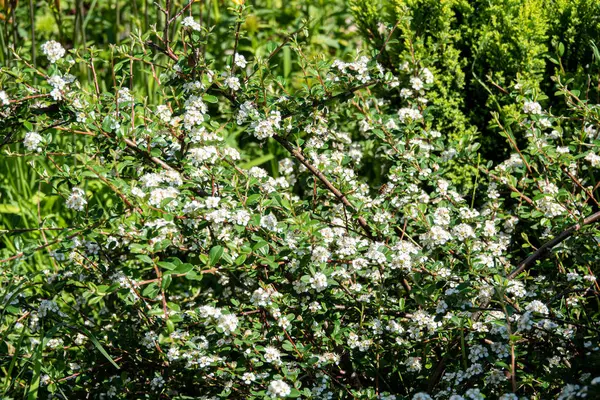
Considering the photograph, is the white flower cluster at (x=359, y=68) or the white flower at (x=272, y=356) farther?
the white flower cluster at (x=359, y=68)

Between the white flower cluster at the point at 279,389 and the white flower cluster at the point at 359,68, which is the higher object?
the white flower cluster at the point at 359,68

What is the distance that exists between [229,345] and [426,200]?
0.85m

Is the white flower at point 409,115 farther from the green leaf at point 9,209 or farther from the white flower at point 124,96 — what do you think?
the green leaf at point 9,209

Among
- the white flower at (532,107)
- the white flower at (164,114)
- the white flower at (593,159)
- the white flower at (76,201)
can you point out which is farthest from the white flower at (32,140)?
the white flower at (593,159)

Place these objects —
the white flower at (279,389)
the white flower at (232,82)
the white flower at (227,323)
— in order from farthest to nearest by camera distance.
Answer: the white flower at (232,82), the white flower at (227,323), the white flower at (279,389)

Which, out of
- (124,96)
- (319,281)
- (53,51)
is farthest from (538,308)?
(53,51)

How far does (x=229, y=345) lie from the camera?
228 centimetres

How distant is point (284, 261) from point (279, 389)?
48 centimetres

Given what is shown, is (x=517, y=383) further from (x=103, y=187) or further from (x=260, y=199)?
(x=103, y=187)

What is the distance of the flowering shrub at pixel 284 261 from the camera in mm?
2164

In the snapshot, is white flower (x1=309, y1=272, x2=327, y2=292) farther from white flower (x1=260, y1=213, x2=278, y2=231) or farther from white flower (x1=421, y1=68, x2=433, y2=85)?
white flower (x1=421, y1=68, x2=433, y2=85)

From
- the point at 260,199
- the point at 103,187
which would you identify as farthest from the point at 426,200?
the point at 103,187

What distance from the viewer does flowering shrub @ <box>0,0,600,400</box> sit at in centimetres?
216

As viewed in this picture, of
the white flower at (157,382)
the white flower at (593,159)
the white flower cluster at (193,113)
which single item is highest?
the white flower cluster at (193,113)
